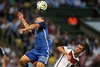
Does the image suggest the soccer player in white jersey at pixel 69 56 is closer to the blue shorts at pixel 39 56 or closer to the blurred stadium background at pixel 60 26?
the blue shorts at pixel 39 56

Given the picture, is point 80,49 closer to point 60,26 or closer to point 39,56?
point 39,56

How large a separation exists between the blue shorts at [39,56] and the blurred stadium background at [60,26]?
15.7 feet

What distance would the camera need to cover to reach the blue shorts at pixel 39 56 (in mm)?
14898

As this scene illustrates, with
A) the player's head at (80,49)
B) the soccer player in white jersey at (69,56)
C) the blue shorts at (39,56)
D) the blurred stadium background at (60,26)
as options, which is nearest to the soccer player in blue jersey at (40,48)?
the blue shorts at (39,56)

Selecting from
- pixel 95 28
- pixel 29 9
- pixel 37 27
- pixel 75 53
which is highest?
pixel 37 27

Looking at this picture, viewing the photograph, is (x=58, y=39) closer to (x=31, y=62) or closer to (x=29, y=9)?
(x=29, y=9)

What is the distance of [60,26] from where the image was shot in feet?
95.7

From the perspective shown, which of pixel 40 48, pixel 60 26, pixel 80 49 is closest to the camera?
pixel 80 49

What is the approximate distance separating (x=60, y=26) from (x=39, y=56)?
1422cm

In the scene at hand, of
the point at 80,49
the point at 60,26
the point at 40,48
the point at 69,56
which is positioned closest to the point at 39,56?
the point at 40,48

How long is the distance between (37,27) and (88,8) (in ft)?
58.3

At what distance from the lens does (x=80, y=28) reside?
3044cm

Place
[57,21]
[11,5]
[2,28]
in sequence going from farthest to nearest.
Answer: [57,21]
[11,5]
[2,28]

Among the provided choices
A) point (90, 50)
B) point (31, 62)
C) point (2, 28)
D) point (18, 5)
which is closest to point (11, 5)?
point (18, 5)
